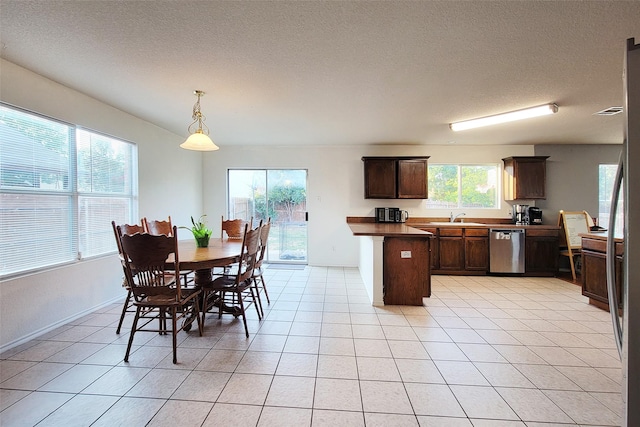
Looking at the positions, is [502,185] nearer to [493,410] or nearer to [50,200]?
[493,410]

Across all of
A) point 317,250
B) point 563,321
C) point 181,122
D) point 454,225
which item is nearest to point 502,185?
point 454,225

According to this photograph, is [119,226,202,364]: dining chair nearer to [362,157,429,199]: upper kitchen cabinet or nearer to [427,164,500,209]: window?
[362,157,429,199]: upper kitchen cabinet

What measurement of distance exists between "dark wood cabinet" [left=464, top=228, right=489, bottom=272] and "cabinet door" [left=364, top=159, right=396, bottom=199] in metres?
1.47

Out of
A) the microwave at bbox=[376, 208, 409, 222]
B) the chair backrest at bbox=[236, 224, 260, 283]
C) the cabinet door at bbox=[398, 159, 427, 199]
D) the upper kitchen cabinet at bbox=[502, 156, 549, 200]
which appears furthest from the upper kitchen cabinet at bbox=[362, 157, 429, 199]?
the chair backrest at bbox=[236, 224, 260, 283]

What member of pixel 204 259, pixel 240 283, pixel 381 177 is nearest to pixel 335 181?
pixel 381 177

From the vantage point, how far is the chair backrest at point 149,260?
6.40 feet

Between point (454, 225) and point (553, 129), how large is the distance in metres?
2.00

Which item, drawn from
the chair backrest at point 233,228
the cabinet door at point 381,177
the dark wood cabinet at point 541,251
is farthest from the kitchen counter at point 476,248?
the chair backrest at point 233,228

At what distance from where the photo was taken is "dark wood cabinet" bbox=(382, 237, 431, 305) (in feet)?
10.3

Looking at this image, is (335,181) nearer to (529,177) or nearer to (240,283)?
(240,283)

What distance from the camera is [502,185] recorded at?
4992 millimetres

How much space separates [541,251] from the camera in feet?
14.7

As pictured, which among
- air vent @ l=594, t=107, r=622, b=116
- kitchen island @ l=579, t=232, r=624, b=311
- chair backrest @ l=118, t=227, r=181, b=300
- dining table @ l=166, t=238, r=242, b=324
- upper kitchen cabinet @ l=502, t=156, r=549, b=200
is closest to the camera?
chair backrest @ l=118, t=227, r=181, b=300

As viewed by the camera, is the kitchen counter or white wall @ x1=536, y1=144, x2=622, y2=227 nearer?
the kitchen counter
